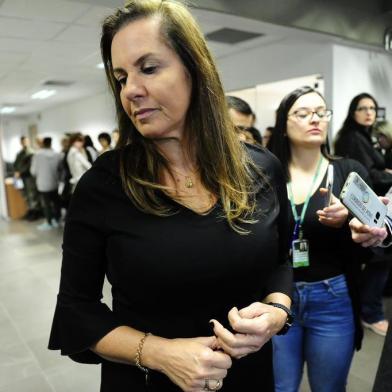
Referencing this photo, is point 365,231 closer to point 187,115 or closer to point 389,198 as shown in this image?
point 389,198

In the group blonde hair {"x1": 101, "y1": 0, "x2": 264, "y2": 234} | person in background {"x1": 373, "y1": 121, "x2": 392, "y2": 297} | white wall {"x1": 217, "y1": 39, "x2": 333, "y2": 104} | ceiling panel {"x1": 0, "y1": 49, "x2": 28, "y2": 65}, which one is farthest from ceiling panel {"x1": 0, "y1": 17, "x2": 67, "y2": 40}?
blonde hair {"x1": 101, "y1": 0, "x2": 264, "y2": 234}

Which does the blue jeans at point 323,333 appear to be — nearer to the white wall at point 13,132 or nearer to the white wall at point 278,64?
the white wall at point 278,64

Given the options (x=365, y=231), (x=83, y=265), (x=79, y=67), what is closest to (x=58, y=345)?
(x=83, y=265)

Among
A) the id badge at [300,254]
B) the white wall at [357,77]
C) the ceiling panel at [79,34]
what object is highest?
the ceiling panel at [79,34]

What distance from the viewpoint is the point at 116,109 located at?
0.95 meters

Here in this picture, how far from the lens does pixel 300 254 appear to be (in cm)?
143

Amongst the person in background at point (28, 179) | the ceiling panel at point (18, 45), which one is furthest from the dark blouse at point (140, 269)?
the person in background at point (28, 179)

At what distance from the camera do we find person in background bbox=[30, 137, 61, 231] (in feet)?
21.4

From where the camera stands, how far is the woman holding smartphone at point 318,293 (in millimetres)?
1401

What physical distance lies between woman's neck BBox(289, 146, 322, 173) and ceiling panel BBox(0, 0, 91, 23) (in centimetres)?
280

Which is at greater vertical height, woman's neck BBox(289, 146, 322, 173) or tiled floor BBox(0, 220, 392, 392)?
woman's neck BBox(289, 146, 322, 173)

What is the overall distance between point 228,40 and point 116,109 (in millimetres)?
4406

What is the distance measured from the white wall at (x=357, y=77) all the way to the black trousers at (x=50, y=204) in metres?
4.72

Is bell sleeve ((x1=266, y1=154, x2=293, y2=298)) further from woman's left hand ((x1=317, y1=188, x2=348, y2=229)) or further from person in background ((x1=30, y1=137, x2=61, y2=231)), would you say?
person in background ((x1=30, y1=137, x2=61, y2=231))
